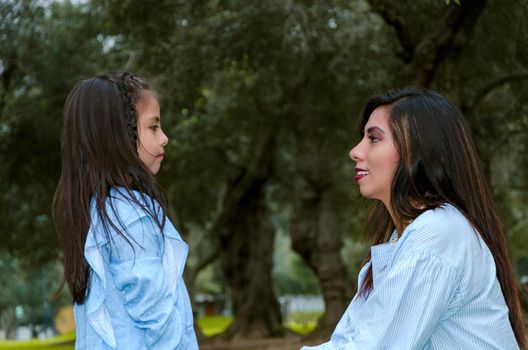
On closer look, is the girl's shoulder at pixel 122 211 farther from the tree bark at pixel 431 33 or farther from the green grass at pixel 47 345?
the green grass at pixel 47 345

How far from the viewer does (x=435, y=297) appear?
2248mm

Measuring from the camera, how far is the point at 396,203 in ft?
8.58

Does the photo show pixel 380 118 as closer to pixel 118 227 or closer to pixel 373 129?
→ pixel 373 129

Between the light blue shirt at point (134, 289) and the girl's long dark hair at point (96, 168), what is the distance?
0.12ft

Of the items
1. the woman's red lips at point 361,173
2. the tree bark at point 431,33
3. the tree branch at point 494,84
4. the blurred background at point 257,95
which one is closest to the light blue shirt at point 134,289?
the woman's red lips at point 361,173

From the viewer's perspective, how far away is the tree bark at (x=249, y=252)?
21938 millimetres

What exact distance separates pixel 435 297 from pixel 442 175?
457 millimetres

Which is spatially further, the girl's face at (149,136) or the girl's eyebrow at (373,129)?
the girl's face at (149,136)

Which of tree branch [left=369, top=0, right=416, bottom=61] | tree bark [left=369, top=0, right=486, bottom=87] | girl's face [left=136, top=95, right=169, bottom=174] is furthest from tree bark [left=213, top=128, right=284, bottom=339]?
girl's face [left=136, top=95, right=169, bottom=174]

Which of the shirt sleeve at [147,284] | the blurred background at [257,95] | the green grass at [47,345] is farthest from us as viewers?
the green grass at [47,345]

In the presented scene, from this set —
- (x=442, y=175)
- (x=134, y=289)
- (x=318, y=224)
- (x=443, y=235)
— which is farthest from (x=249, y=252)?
(x=443, y=235)

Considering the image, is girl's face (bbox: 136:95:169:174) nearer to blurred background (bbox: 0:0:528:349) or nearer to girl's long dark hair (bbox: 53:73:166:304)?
girl's long dark hair (bbox: 53:73:166:304)

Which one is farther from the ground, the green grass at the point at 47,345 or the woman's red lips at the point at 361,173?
the woman's red lips at the point at 361,173

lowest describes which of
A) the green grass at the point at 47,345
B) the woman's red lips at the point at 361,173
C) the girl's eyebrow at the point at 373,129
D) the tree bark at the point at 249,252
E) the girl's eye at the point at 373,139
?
the green grass at the point at 47,345
